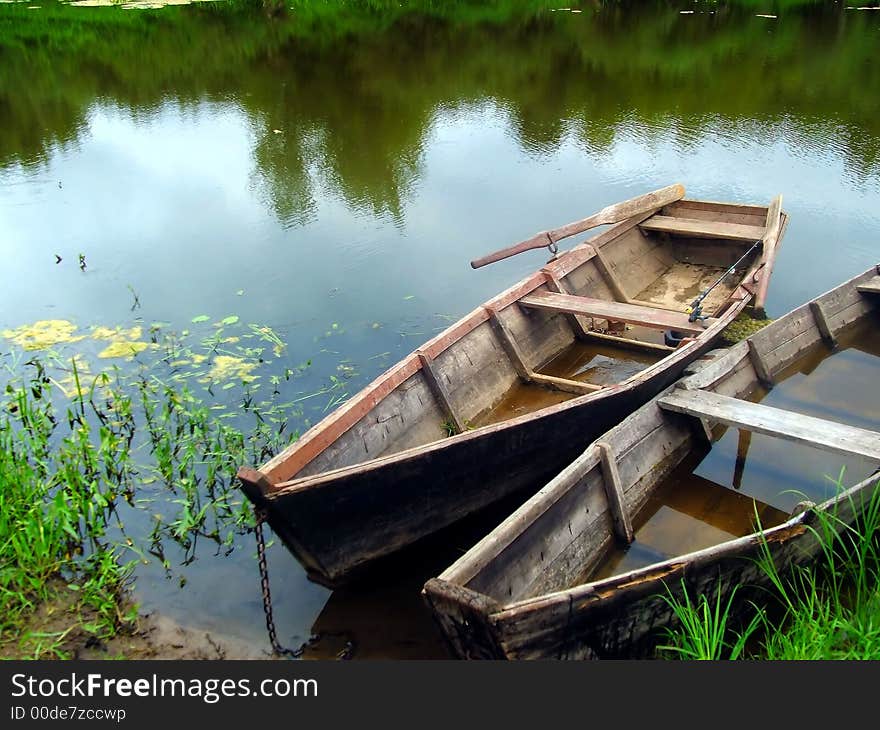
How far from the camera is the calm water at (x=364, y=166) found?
6.98m

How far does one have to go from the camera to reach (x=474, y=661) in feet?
10.2

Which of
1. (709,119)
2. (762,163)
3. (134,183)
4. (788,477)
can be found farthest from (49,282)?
(709,119)

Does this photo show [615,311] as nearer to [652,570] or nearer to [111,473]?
[652,570]

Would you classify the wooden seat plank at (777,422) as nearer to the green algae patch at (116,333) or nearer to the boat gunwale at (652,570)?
the boat gunwale at (652,570)

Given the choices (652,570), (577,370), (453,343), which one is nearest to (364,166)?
(577,370)

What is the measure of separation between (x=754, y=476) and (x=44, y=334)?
6.07 m

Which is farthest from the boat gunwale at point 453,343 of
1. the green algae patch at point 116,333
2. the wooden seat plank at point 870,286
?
the green algae patch at point 116,333

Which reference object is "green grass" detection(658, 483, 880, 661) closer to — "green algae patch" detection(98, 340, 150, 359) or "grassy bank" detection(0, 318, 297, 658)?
"grassy bank" detection(0, 318, 297, 658)

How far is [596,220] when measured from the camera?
6863 millimetres

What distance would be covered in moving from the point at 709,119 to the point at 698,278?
7.00m

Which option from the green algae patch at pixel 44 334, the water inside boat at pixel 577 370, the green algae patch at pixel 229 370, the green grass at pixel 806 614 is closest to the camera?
the green grass at pixel 806 614

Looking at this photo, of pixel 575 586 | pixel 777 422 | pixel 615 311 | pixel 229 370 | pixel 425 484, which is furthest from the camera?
pixel 229 370

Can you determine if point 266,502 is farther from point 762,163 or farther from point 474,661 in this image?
point 762,163

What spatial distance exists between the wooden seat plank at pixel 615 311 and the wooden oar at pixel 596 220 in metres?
0.47
